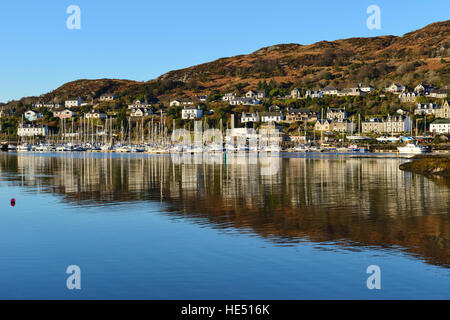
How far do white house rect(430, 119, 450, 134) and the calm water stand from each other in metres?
138

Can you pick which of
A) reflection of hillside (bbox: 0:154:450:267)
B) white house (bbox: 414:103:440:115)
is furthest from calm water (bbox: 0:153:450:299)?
white house (bbox: 414:103:440:115)

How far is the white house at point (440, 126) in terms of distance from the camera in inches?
6422

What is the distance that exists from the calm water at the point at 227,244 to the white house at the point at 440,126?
138 metres

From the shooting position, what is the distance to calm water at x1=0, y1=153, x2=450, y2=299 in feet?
47.7

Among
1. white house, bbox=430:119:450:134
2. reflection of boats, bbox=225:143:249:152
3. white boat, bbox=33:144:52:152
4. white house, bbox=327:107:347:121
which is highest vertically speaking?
white house, bbox=327:107:347:121

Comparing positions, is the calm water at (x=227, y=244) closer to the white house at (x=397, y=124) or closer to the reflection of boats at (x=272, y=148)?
the reflection of boats at (x=272, y=148)

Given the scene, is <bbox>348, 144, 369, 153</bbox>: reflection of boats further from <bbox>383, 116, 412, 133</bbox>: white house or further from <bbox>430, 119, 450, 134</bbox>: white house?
<bbox>430, 119, 450, 134</bbox>: white house

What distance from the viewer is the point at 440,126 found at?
6496 inches

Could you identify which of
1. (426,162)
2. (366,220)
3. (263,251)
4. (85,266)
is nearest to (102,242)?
(85,266)

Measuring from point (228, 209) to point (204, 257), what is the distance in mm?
11492

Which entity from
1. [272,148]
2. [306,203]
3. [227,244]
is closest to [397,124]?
[272,148]

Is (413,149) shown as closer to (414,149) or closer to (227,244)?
(414,149)

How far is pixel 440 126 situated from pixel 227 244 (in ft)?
531
